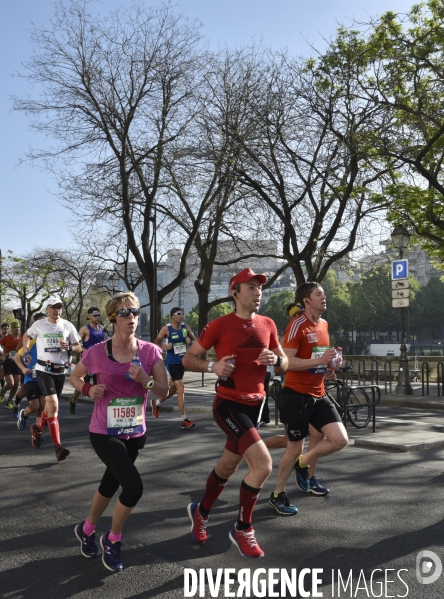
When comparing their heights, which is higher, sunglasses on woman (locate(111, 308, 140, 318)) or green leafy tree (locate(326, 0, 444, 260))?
green leafy tree (locate(326, 0, 444, 260))

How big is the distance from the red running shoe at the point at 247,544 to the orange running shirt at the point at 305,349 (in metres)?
1.70

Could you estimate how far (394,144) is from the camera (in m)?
20.4

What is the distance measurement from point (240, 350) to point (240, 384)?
0.24m

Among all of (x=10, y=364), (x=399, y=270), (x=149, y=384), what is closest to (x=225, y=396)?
(x=149, y=384)

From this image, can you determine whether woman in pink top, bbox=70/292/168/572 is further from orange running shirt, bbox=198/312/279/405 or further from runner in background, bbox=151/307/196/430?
runner in background, bbox=151/307/196/430

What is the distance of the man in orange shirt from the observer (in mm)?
16477

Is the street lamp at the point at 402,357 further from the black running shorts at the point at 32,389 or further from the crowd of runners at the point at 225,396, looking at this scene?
the crowd of runners at the point at 225,396

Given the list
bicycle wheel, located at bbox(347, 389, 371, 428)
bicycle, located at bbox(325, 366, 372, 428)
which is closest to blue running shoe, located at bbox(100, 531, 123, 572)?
bicycle, located at bbox(325, 366, 372, 428)

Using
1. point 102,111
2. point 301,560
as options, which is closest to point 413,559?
point 301,560

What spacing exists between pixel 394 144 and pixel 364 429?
10742mm

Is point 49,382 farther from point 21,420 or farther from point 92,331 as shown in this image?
point 92,331

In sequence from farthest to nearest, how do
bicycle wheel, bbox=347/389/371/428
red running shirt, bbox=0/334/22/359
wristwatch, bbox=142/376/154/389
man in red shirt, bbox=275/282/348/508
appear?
red running shirt, bbox=0/334/22/359
bicycle wheel, bbox=347/389/371/428
man in red shirt, bbox=275/282/348/508
wristwatch, bbox=142/376/154/389

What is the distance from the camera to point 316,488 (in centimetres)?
686

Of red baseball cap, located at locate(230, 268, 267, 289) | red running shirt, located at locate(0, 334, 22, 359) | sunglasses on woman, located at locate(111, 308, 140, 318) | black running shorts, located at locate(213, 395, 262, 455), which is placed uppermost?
red baseball cap, located at locate(230, 268, 267, 289)
